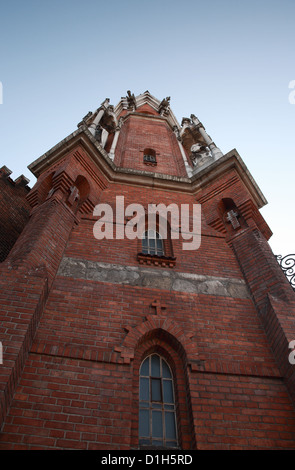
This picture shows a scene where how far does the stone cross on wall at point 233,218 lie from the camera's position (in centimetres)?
729

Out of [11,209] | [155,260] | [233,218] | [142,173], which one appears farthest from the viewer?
[11,209]

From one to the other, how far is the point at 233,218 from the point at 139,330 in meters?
3.67

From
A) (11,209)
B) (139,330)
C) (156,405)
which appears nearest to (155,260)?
(139,330)

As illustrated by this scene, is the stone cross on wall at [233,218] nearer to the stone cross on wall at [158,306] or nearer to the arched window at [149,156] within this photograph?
the stone cross on wall at [158,306]

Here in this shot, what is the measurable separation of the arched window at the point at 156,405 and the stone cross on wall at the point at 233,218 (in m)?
3.48

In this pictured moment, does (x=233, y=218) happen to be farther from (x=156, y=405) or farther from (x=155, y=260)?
(x=156, y=405)

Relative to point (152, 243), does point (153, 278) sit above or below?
below

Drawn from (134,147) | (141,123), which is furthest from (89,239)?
(141,123)

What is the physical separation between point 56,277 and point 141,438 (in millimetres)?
2702

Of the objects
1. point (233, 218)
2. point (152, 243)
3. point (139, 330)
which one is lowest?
point (139, 330)

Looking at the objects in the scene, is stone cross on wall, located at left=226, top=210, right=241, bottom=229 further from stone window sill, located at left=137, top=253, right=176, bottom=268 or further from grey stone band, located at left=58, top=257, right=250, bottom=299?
stone window sill, located at left=137, top=253, right=176, bottom=268

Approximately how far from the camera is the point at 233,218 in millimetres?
7453

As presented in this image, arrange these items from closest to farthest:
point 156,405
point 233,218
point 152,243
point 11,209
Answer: point 156,405 < point 152,243 < point 233,218 < point 11,209

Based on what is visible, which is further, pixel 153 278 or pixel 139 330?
pixel 153 278
